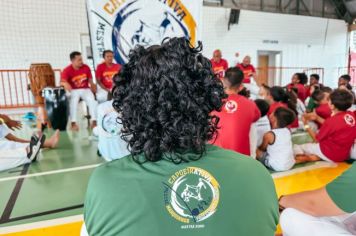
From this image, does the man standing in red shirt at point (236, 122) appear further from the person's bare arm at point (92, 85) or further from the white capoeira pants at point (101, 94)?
the person's bare arm at point (92, 85)

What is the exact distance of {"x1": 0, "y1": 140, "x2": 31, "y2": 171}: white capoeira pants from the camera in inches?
136

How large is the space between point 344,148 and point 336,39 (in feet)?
43.5

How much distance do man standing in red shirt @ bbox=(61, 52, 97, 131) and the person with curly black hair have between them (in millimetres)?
5114

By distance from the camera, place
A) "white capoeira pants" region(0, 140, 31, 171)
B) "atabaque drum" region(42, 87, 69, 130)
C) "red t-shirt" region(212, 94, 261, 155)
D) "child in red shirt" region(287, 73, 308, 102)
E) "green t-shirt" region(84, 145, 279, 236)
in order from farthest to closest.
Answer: "child in red shirt" region(287, 73, 308, 102) → "atabaque drum" region(42, 87, 69, 130) → "white capoeira pants" region(0, 140, 31, 171) → "red t-shirt" region(212, 94, 261, 155) → "green t-shirt" region(84, 145, 279, 236)

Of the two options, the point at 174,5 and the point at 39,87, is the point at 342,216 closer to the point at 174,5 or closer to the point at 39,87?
the point at 174,5

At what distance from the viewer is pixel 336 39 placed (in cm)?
1437

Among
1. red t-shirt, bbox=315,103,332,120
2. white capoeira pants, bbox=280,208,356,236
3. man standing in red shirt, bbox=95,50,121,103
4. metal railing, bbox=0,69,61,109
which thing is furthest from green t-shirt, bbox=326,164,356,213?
metal railing, bbox=0,69,61,109

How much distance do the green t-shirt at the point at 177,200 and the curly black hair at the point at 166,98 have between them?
0.23ft

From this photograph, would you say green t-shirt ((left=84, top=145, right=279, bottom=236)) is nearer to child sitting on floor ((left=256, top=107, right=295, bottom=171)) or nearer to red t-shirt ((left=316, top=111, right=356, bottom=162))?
child sitting on floor ((left=256, top=107, right=295, bottom=171))

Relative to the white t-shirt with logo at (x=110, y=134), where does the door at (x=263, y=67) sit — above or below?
above

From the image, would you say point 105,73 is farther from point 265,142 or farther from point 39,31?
point 39,31

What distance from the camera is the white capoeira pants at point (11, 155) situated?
136 inches

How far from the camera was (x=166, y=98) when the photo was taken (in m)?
0.86

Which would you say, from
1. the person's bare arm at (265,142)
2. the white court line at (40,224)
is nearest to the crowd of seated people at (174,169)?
the white court line at (40,224)
